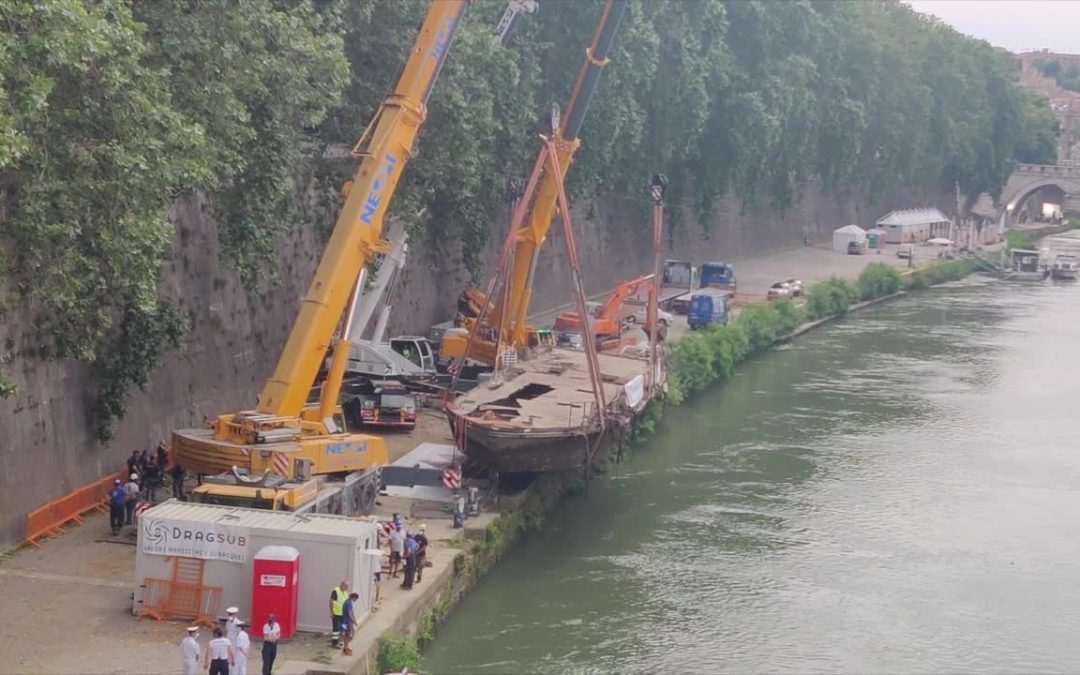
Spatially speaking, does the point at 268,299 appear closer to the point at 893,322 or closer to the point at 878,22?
the point at 893,322

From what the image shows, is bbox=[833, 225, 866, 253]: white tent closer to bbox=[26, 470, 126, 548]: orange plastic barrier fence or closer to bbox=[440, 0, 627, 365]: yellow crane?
bbox=[440, 0, 627, 365]: yellow crane

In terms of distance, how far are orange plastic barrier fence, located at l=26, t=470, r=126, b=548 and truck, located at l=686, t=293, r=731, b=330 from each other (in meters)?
27.4

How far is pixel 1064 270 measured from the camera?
80312 millimetres

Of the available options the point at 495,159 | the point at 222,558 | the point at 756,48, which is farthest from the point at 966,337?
the point at 222,558

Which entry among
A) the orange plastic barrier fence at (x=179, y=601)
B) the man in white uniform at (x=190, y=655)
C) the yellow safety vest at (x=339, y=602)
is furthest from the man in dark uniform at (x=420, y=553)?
the man in white uniform at (x=190, y=655)

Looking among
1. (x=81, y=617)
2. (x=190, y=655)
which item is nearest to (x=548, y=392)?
(x=81, y=617)

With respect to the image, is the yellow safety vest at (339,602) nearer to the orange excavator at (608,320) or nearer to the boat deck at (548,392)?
the boat deck at (548,392)

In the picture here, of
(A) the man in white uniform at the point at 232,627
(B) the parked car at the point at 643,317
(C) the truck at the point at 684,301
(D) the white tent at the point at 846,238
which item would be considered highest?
(D) the white tent at the point at 846,238

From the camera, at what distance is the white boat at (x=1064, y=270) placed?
263 ft

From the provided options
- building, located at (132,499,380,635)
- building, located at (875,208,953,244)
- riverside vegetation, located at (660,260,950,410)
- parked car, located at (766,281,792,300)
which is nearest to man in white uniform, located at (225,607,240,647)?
building, located at (132,499,380,635)

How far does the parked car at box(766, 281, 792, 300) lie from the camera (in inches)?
2336

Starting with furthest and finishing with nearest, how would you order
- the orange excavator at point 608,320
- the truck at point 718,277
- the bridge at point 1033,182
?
the bridge at point 1033,182 < the truck at point 718,277 < the orange excavator at point 608,320

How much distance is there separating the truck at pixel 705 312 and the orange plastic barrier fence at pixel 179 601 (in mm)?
32397

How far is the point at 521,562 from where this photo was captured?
25.5 metres
